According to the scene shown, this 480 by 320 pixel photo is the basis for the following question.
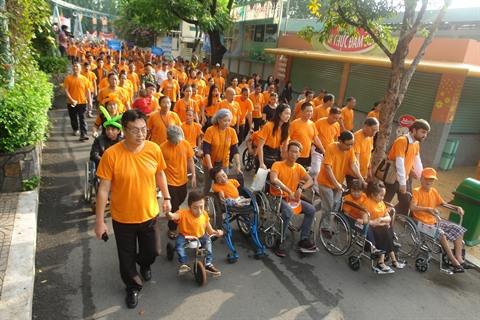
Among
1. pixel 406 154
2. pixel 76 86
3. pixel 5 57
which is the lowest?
pixel 76 86

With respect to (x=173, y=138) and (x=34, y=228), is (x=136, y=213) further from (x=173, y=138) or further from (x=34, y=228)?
(x=34, y=228)

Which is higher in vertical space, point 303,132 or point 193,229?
point 303,132

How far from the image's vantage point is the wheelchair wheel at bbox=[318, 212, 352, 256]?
520cm

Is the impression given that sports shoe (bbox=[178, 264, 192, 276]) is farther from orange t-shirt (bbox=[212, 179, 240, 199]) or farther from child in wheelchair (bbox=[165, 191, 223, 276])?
orange t-shirt (bbox=[212, 179, 240, 199])

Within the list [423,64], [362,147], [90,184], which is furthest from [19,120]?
[423,64]

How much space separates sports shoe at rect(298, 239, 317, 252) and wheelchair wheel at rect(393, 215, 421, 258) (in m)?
1.20

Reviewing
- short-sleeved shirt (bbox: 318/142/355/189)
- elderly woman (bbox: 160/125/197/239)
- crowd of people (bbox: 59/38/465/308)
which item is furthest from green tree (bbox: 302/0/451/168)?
elderly woman (bbox: 160/125/197/239)

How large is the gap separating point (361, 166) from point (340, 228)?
1236 millimetres

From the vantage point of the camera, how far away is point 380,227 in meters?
5.03

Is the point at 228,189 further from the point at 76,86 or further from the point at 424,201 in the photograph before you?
the point at 76,86

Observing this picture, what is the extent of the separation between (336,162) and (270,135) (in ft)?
4.39

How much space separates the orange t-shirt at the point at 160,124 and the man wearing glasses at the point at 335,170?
2.54 meters

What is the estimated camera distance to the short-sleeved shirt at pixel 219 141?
225 inches

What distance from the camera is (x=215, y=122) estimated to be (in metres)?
5.71
